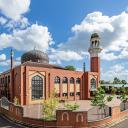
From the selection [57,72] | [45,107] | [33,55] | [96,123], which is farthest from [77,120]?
[33,55]

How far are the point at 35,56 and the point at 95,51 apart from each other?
51.7ft

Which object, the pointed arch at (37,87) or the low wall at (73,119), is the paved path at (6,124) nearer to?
the low wall at (73,119)

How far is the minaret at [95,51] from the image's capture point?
62938 millimetres

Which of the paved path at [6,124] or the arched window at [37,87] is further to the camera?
the arched window at [37,87]

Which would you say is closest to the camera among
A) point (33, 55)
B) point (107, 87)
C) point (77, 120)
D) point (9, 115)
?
point (77, 120)

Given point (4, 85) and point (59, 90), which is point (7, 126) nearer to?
point (59, 90)

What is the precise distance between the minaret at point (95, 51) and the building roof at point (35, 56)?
39.2ft

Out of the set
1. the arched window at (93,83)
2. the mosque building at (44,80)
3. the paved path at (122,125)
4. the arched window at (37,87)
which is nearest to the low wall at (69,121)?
the paved path at (122,125)

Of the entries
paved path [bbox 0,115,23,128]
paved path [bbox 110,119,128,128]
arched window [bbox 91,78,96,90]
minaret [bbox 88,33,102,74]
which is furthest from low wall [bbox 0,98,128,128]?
minaret [bbox 88,33,102,74]

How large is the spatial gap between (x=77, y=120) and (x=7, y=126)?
8683 mm

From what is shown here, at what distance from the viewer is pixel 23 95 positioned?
4478 cm

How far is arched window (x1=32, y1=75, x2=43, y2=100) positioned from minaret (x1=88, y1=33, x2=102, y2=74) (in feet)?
66.6

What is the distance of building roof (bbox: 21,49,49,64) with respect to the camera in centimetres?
6012

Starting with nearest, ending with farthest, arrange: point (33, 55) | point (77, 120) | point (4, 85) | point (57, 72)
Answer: point (77, 120)
point (57, 72)
point (4, 85)
point (33, 55)
